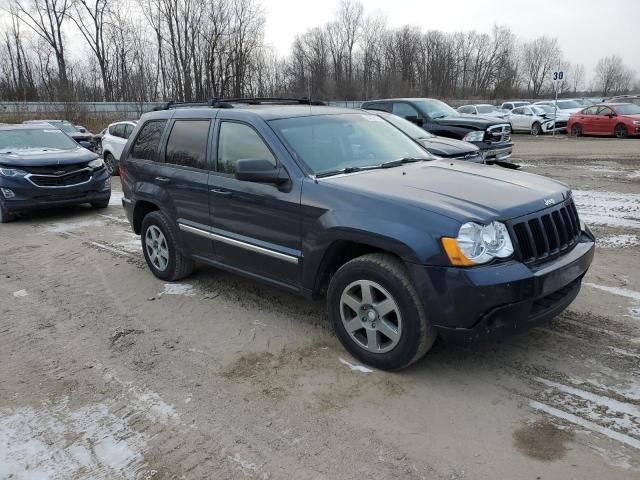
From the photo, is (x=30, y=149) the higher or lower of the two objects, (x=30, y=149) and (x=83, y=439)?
the higher

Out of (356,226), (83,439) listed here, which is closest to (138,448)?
(83,439)

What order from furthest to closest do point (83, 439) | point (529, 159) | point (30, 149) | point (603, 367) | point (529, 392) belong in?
point (529, 159) < point (30, 149) < point (603, 367) < point (529, 392) < point (83, 439)

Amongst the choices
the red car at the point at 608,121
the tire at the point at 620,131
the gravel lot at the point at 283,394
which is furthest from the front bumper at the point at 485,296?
the tire at the point at 620,131

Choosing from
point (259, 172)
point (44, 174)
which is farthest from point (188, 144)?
point (44, 174)

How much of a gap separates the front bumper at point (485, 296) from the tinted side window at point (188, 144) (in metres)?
2.53

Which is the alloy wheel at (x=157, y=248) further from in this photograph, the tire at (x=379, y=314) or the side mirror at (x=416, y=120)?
the side mirror at (x=416, y=120)

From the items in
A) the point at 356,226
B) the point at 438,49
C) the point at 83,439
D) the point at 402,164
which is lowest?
the point at 83,439

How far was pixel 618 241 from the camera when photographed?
259 inches

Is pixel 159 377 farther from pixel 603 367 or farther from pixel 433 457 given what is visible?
pixel 603 367

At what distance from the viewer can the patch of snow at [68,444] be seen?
113 inches

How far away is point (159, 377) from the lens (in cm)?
381

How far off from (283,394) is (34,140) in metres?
8.90

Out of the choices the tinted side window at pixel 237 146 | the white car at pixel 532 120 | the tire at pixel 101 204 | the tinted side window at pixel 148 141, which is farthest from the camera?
the white car at pixel 532 120

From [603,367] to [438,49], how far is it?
88314mm
